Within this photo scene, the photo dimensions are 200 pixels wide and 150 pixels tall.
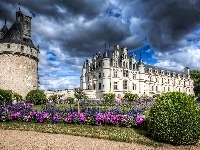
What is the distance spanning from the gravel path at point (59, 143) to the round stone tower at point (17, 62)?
21136 millimetres

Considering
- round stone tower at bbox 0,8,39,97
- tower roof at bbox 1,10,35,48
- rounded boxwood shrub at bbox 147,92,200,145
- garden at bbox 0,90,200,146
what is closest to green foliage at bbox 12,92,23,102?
round stone tower at bbox 0,8,39,97

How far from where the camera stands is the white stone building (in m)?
43.4

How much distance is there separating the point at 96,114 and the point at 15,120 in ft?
15.4

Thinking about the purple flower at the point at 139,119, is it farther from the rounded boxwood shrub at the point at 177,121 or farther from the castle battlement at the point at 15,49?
the castle battlement at the point at 15,49

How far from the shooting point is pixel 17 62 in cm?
2872

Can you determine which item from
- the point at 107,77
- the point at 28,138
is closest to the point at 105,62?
the point at 107,77

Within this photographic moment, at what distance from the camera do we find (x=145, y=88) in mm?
50500

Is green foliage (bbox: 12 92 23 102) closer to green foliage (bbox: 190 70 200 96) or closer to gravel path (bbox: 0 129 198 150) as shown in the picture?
gravel path (bbox: 0 129 198 150)

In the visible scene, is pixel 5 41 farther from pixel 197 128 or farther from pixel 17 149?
pixel 197 128

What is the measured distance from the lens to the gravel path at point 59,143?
700 cm

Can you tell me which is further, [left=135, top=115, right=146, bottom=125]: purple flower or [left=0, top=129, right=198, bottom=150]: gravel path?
[left=135, top=115, right=146, bottom=125]: purple flower

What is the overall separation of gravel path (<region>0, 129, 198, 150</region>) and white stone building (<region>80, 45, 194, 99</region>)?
34641 mm

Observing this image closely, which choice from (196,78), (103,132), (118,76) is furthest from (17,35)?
(196,78)

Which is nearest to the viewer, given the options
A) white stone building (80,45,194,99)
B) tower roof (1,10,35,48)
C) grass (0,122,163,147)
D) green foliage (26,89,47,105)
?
grass (0,122,163,147)
